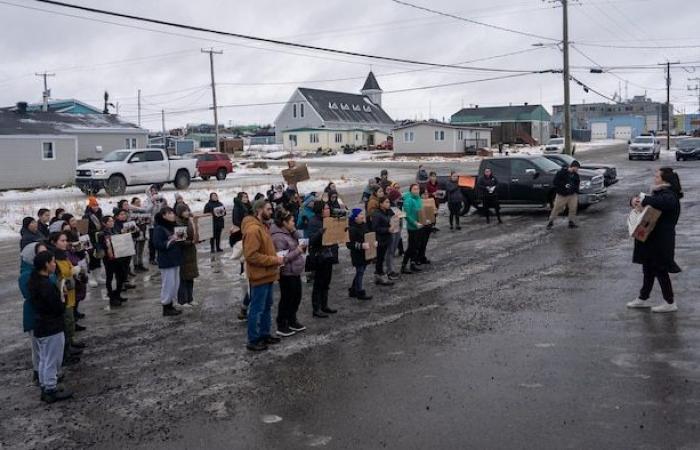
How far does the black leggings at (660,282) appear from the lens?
8.81m

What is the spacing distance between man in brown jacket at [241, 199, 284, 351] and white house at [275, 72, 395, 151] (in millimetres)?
74353

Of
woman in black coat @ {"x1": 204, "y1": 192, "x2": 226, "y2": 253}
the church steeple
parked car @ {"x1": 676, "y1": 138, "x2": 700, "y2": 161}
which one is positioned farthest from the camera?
the church steeple

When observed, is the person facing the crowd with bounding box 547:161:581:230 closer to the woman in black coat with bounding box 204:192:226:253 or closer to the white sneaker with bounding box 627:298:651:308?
the white sneaker with bounding box 627:298:651:308

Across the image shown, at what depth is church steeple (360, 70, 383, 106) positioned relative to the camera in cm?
10281

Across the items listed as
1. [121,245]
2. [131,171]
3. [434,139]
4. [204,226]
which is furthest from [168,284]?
[434,139]

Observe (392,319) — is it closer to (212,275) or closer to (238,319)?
(238,319)

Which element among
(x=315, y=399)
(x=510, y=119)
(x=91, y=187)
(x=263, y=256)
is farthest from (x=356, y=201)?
(x=510, y=119)

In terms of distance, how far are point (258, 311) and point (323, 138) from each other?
246ft

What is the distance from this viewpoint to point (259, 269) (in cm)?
792

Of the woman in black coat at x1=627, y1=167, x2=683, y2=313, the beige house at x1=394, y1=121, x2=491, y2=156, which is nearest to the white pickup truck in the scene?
the woman in black coat at x1=627, y1=167, x2=683, y2=313

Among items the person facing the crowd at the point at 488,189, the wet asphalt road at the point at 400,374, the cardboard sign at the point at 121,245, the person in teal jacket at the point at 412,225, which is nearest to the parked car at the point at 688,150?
the person facing the crowd at the point at 488,189

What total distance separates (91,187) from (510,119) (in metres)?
64.3

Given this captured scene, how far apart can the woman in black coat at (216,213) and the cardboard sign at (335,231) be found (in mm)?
5373

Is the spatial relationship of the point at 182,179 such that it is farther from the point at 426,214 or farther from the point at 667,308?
the point at 667,308
